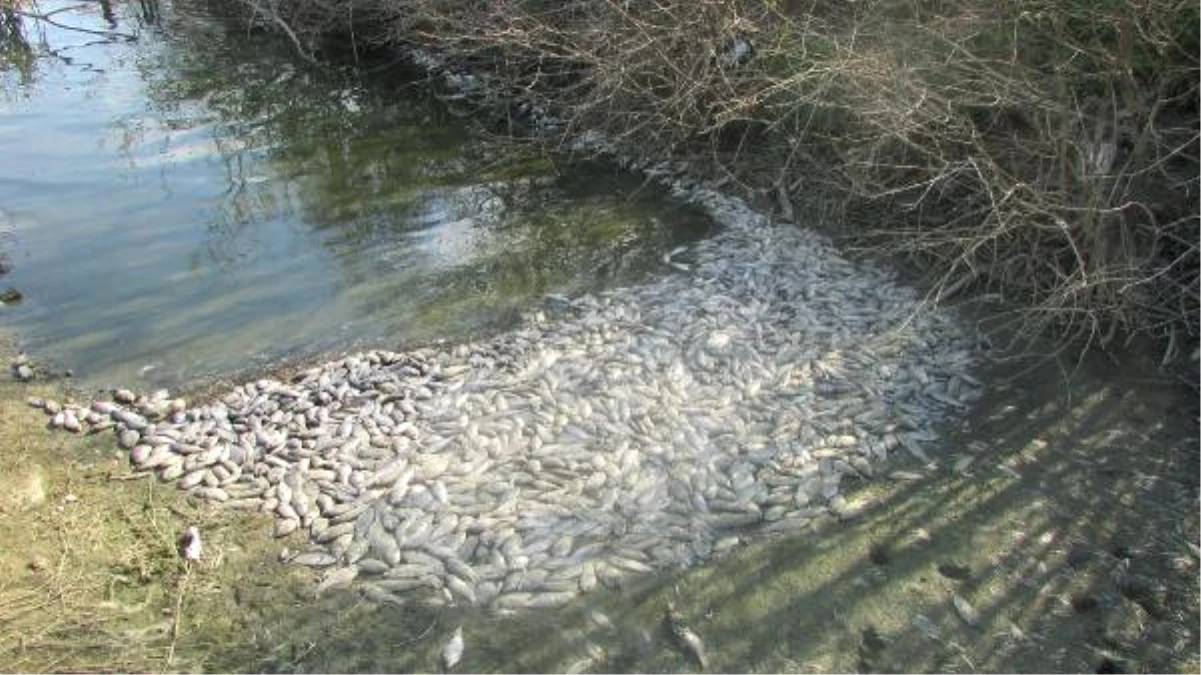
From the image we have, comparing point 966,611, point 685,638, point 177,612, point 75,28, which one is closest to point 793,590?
point 685,638

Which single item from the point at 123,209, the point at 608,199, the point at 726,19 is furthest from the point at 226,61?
the point at 726,19

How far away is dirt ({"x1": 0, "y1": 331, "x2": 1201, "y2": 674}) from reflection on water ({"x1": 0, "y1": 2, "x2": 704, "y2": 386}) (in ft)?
7.21

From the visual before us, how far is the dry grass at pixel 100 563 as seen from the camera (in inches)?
187

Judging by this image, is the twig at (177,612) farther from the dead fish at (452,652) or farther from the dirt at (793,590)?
the dead fish at (452,652)

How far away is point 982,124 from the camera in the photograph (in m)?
8.13

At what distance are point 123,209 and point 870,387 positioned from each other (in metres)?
7.98

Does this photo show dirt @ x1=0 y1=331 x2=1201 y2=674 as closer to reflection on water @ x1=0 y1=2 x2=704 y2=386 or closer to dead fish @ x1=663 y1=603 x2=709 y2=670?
dead fish @ x1=663 y1=603 x2=709 y2=670

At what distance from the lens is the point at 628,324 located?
24.8 ft

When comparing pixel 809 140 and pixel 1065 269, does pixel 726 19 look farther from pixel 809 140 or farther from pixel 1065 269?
pixel 1065 269

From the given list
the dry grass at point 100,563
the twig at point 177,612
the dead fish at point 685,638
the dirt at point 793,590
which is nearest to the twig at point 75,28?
the dry grass at point 100,563

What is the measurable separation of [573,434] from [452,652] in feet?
6.07

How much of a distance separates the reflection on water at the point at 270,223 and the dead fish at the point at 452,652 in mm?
3400

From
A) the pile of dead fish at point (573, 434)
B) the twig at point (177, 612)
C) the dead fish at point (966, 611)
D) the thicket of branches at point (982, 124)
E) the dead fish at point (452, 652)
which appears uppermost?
the thicket of branches at point (982, 124)

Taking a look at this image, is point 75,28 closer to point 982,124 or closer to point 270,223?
Answer: point 270,223
